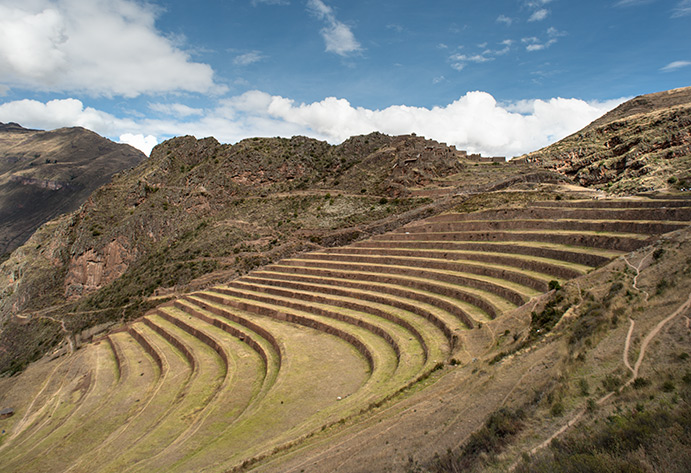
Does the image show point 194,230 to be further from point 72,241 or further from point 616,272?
point 616,272

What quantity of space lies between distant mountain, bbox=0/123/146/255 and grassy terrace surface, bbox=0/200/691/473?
95426 mm

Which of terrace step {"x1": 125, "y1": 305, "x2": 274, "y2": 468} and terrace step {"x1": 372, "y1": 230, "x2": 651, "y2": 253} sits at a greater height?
terrace step {"x1": 372, "y1": 230, "x2": 651, "y2": 253}

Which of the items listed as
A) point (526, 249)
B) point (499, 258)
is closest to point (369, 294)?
point (499, 258)

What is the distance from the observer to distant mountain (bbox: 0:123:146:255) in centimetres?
9857

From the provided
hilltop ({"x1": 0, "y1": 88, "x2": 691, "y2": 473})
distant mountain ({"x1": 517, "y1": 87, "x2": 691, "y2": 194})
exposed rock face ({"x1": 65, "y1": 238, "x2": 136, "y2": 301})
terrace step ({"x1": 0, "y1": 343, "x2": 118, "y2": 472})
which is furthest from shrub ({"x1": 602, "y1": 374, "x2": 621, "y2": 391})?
exposed rock face ({"x1": 65, "y1": 238, "x2": 136, "y2": 301})

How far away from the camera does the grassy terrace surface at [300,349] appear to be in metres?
11.3

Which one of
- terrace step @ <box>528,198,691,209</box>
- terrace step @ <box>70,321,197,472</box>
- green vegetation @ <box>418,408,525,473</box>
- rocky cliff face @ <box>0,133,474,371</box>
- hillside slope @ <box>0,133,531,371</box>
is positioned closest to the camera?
green vegetation @ <box>418,408,525,473</box>

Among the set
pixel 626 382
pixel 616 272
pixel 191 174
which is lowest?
pixel 626 382

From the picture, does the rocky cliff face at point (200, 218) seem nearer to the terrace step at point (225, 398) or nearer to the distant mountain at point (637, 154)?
the terrace step at point (225, 398)

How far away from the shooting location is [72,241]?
42188 millimetres

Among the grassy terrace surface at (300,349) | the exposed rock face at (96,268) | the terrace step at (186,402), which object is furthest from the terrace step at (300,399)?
the exposed rock face at (96,268)

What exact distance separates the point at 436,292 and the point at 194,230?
3190 cm

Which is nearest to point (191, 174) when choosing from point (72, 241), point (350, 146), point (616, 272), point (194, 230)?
point (194, 230)

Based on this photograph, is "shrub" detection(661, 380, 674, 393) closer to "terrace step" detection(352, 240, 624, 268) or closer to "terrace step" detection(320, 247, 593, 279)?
"terrace step" detection(320, 247, 593, 279)
